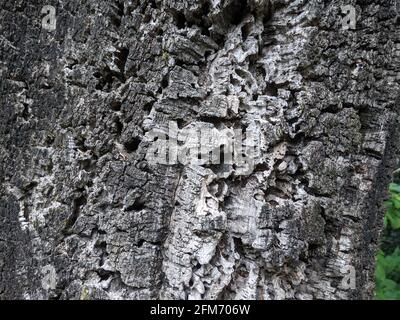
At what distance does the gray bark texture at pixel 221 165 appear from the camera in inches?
45.7

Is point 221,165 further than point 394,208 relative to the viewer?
No

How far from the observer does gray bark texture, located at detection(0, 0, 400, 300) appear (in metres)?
1.16

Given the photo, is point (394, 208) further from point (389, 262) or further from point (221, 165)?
point (221, 165)

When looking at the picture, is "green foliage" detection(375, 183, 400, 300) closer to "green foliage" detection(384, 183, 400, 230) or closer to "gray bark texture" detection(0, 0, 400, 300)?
"green foliage" detection(384, 183, 400, 230)

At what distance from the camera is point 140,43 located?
126cm

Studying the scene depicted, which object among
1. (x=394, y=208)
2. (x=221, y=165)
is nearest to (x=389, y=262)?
(x=394, y=208)

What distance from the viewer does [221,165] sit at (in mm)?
1188
